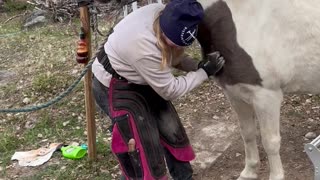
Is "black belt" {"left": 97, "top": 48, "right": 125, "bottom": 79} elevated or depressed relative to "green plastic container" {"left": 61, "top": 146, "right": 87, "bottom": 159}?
elevated

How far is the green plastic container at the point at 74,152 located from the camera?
12.6 feet

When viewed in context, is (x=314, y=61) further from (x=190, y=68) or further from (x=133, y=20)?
(x=133, y=20)

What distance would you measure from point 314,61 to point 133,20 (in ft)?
3.26

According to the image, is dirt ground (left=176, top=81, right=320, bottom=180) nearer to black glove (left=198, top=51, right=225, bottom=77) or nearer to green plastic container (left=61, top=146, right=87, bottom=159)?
green plastic container (left=61, top=146, right=87, bottom=159)

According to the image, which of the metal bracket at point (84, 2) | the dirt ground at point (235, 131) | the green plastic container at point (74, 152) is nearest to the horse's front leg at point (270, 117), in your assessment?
the dirt ground at point (235, 131)

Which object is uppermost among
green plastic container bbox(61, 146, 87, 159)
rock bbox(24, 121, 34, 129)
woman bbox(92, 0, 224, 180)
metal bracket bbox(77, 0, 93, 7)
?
metal bracket bbox(77, 0, 93, 7)

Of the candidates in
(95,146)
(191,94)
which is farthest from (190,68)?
(191,94)

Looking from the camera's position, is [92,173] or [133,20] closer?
[133,20]

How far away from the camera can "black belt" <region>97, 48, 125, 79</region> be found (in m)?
2.77

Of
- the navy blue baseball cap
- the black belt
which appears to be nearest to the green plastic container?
the black belt

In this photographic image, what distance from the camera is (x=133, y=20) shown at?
2648 millimetres

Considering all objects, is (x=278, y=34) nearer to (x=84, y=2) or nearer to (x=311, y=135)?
(x=84, y=2)

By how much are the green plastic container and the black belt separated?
3.80 feet

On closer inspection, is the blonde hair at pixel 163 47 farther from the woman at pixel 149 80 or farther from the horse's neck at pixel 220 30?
the horse's neck at pixel 220 30
